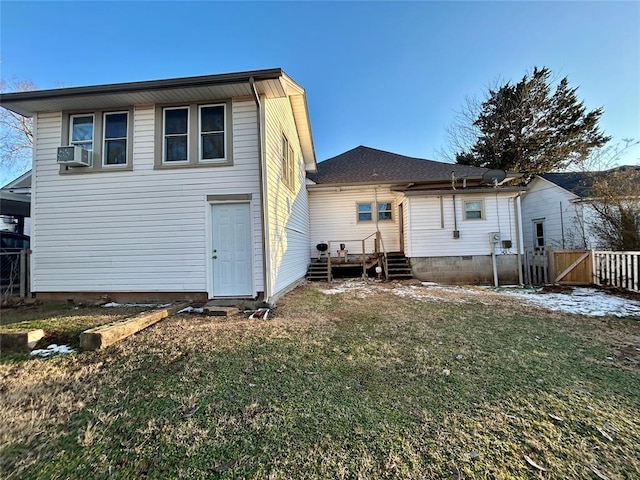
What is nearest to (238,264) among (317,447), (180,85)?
(180,85)

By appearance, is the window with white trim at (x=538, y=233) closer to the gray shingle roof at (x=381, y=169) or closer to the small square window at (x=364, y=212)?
the gray shingle roof at (x=381, y=169)

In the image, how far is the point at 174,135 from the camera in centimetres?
658

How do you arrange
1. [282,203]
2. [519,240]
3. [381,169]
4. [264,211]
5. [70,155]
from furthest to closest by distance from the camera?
1. [381,169]
2. [519,240]
3. [282,203]
4. [70,155]
5. [264,211]

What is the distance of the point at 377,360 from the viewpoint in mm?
3553

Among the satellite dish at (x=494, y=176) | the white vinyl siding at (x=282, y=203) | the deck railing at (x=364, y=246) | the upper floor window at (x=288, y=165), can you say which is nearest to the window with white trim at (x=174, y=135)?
the white vinyl siding at (x=282, y=203)

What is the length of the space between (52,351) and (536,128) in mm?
27612

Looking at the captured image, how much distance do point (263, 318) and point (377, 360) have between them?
2574 mm

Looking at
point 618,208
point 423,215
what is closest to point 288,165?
point 423,215

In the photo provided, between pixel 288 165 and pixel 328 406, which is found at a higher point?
pixel 288 165

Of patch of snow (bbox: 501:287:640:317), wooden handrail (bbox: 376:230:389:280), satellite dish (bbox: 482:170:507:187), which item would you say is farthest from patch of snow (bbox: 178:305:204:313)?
satellite dish (bbox: 482:170:507:187)

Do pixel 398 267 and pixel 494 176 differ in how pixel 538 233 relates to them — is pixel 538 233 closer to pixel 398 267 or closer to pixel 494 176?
pixel 494 176

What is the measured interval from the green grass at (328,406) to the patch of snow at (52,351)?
0.26 meters

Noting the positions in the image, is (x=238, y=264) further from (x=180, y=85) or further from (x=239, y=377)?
(x=180, y=85)

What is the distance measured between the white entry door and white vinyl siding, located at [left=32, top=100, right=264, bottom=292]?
22 cm
